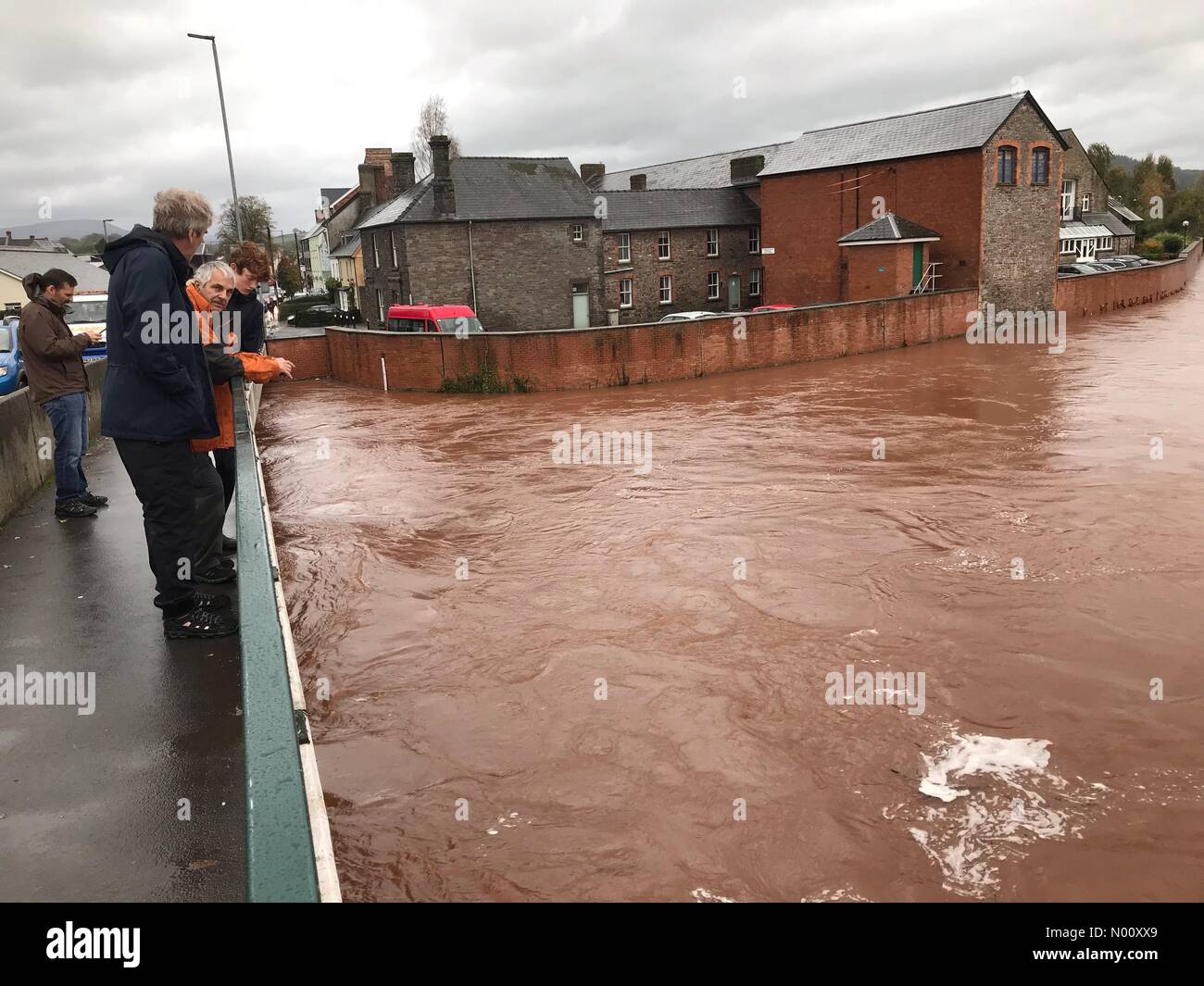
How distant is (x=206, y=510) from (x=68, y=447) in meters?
3.00

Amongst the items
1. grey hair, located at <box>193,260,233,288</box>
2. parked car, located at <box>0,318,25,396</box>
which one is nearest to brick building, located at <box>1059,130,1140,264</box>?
parked car, located at <box>0,318,25,396</box>

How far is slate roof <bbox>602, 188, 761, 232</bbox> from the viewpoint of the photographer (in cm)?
4058

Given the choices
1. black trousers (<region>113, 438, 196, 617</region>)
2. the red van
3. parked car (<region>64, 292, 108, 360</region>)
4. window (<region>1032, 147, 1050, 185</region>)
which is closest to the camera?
black trousers (<region>113, 438, 196, 617</region>)

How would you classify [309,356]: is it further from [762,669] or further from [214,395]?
[214,395]

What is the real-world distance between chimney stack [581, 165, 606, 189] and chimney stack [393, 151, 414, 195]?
41.9 ft

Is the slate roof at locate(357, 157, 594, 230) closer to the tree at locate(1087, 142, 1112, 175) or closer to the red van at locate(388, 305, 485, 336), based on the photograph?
the red van at locate(388, 305, 485, 336)

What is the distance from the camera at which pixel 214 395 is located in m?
5.21

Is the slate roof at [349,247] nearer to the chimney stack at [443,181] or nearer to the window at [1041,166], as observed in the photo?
the chimney stack at [443,181]

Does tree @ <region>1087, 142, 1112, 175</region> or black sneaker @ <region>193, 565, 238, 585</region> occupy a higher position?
tree @ <region>1087, 142, 1112, 175</region>

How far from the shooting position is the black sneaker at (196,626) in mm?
4430

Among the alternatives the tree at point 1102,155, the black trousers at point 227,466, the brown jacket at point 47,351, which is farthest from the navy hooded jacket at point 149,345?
the tree at point 1102,155

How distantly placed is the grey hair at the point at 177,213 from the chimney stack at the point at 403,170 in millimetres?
39710

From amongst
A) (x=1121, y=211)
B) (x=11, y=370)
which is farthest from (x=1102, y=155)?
(x=11, y=370)
